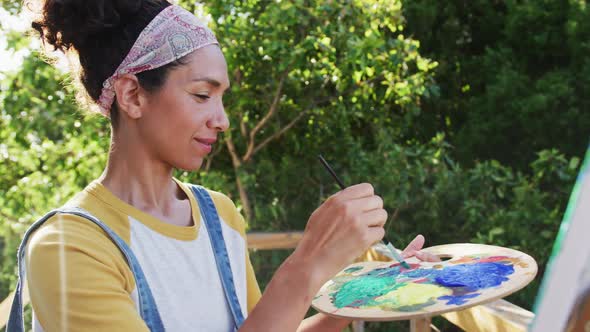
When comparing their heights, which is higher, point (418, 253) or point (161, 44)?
point (161, 44)

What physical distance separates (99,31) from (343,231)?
0.56 metres

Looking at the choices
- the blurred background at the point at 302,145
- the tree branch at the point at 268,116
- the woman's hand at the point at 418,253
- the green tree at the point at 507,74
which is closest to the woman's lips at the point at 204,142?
the woman's hand at the point at 418,253

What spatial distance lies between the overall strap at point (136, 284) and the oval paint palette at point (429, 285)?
266 mm

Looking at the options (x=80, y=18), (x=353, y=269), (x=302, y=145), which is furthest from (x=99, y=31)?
(x=302, y=145)

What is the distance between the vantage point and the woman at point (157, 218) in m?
1.06

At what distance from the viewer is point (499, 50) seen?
5.46 meters

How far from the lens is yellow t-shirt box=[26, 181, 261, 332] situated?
1.04m

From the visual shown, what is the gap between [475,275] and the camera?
3.90 ft

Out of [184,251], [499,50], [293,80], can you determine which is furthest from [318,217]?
[499,50]

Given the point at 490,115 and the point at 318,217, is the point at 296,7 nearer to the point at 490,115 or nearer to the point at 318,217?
the point at 490,115

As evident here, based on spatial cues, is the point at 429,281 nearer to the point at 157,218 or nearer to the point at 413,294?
the point at 413,294

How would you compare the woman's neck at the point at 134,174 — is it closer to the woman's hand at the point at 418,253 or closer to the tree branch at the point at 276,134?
the woman's hand at the point at 418,253

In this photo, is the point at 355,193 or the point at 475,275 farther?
the point at 475,275

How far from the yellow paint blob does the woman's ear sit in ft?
1.70
